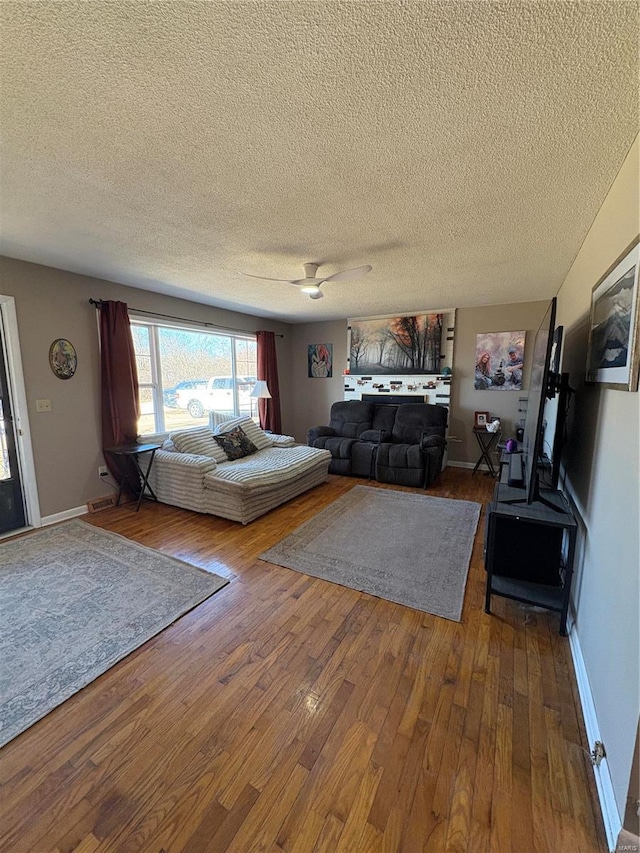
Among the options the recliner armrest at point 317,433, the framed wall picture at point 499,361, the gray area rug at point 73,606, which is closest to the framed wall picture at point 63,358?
the gray area rug at point 73,606

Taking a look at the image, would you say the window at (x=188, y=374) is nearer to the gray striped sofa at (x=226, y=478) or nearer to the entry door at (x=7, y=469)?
the gray striped sofa at (x=226, y=478)

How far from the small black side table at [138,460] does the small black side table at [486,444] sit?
4223 millimetres

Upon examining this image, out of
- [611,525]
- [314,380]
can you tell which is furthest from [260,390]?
[611,525]

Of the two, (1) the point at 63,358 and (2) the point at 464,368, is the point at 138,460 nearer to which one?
(1) the point at 63,358

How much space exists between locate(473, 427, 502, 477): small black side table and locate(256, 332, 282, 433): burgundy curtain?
3.21 m

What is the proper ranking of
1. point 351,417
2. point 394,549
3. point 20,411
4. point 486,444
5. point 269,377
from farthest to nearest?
1. point 269,377
2. point 351,417
3. point 486,444
4. point 20,411
5. point 394,549

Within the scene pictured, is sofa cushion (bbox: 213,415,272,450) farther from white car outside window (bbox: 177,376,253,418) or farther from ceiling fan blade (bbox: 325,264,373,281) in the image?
ceiling fan blade (bbox: 325,264,373,281)

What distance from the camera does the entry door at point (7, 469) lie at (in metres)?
3.09

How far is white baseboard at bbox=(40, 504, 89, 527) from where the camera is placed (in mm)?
3303

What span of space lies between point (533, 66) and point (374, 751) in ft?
8.07

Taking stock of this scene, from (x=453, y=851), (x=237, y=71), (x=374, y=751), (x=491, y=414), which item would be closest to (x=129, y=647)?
(x=374, y=751)

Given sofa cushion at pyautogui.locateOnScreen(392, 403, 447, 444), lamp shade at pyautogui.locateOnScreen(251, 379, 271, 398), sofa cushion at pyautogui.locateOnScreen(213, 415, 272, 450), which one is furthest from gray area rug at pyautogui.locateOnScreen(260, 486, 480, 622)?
lamp shade at pyautogui.locateOnScreen(251, 379, 271, 398)

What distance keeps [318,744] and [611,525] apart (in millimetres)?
1456

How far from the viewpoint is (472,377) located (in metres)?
5.08
